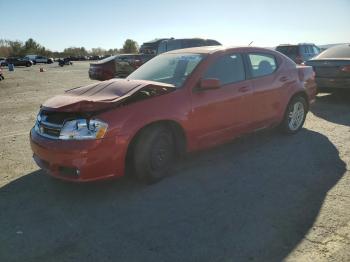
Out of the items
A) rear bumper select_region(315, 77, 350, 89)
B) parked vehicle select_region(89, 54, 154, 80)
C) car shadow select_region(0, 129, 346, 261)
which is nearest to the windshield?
car shadow select_region(0, 129, 346, 261)

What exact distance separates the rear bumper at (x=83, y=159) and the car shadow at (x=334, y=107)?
5.32 m

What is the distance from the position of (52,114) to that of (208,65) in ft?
7.14

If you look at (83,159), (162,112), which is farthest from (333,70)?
(83,159)

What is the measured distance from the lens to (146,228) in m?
3.60

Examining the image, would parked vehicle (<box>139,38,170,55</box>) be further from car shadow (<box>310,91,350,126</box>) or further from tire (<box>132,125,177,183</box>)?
tire (<box>132,125,177,183</box>)

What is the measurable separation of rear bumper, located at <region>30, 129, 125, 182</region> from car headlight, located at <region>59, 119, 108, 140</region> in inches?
2.4

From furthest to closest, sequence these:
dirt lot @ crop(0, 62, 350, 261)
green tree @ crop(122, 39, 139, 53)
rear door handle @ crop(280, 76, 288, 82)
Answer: green tree @ crop(122, 39, 139, 53), rear door handle @ crop(280, 76, 288, 82), dirt lot @ crop(0, 62, 350, 261)

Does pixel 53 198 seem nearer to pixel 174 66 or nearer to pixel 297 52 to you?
pixel 174 66

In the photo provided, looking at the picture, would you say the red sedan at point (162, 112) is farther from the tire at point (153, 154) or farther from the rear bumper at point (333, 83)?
the rear bumper at point (333, 83)

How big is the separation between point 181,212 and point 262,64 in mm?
3250

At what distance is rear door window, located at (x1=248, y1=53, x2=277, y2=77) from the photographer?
19.4 feet

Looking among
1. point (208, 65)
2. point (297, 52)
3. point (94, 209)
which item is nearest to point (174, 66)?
point (208, 65)

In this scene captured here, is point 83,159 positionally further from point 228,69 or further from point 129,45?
point 129,45

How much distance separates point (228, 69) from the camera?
553 cm
